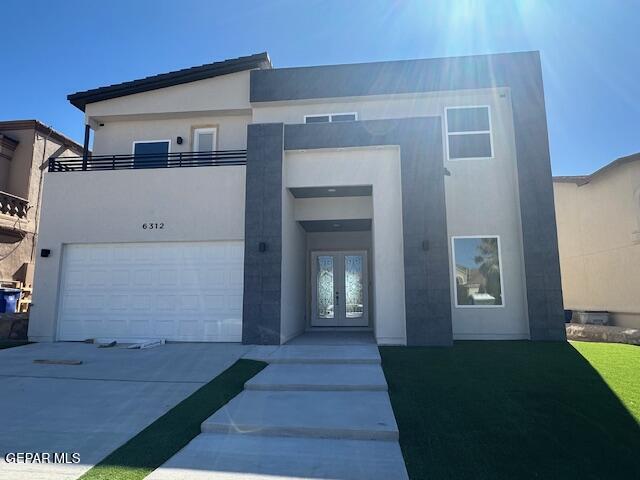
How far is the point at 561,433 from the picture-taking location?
4.52m

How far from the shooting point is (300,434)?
4.68 metres

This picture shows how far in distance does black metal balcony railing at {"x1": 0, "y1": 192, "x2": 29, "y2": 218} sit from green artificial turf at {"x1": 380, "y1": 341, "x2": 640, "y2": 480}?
55.2 feet

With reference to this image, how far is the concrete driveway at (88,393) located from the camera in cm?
435

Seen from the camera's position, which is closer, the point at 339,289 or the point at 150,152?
the point at 150,152

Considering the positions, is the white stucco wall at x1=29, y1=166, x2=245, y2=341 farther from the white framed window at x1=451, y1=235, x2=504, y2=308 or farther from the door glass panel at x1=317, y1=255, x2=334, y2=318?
the white framed window at x1=451, y1=235, x2=504, y2=308

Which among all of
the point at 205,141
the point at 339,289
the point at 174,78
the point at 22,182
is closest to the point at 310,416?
the point at 339,289

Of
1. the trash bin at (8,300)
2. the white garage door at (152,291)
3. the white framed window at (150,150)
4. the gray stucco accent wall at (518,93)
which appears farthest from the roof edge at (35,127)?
the gray stucco accent wall at (518,93)

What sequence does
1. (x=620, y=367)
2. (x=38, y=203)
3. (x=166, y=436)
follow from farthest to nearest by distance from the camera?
1. (x=38, y=203)
2. (x=620, y=367)
3. (x=166, y=436)

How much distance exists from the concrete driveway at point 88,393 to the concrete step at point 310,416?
39.7 inches

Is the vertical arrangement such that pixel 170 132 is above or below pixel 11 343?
above

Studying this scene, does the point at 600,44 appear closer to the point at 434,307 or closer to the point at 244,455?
the point at 434,307

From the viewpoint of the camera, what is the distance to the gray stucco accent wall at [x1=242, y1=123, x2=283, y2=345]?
379 inches

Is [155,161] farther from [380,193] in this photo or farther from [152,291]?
[380,193]

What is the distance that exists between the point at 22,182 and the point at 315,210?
562 inches
